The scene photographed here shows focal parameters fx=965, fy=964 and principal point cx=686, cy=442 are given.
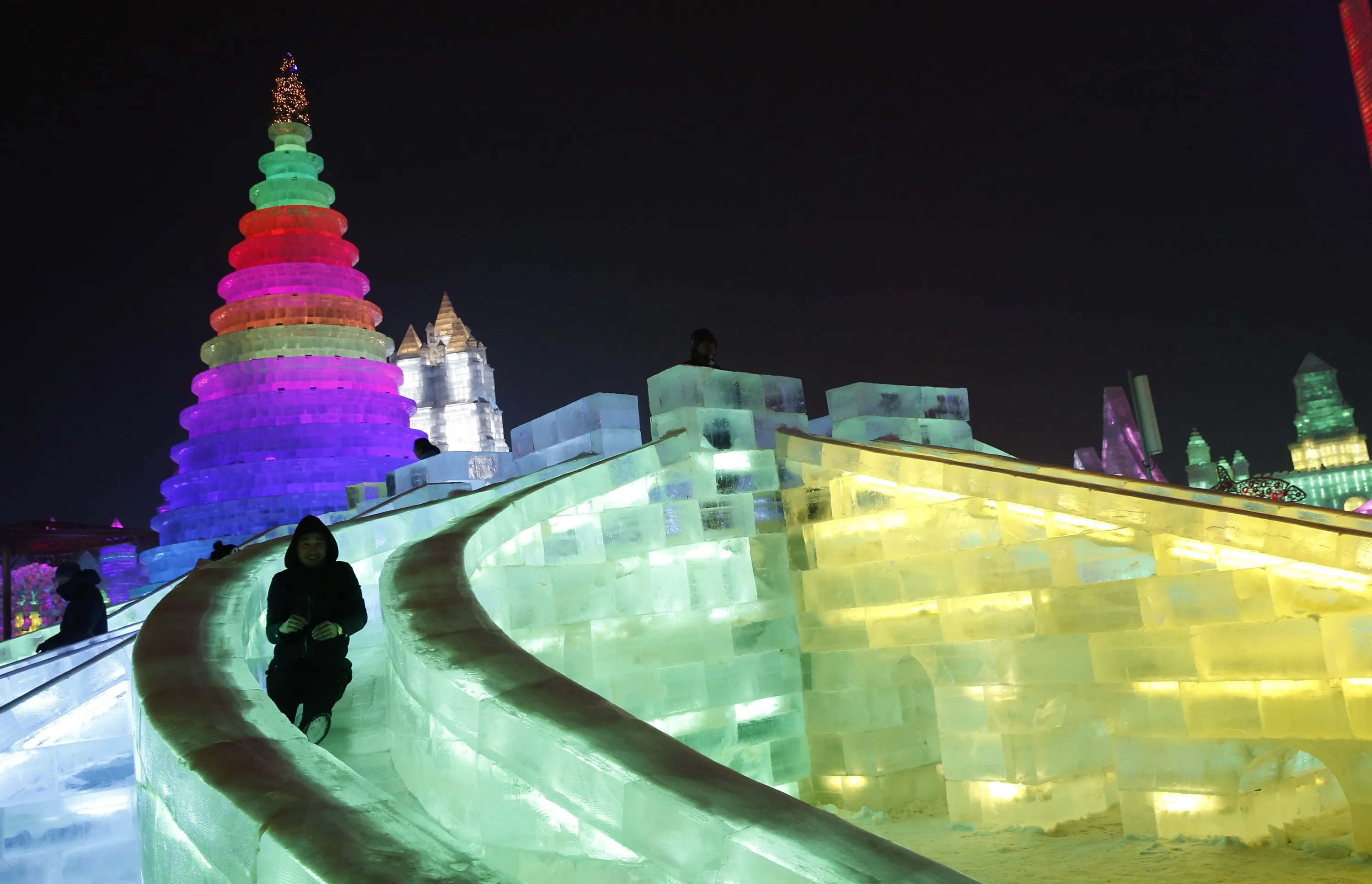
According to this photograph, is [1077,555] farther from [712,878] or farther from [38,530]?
[38,530]

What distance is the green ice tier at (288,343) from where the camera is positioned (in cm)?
2409

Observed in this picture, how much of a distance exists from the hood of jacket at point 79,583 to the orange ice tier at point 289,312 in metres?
16.3

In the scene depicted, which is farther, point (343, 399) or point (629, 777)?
point (343, 399)

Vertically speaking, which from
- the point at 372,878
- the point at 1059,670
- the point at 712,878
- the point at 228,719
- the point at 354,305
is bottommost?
the point at 1059,670

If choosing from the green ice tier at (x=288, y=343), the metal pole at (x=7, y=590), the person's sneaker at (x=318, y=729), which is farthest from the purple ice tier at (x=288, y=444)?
the person's sneaker at (x=318, y=729)

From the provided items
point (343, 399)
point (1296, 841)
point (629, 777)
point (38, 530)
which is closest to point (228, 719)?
point (629, 777)

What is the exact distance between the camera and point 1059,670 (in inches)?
283

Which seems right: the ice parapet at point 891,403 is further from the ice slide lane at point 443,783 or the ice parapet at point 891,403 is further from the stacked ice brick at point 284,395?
the stacked ice brick at point 284,395

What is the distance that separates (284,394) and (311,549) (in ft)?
67.6

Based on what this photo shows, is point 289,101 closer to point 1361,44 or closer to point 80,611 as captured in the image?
point 80,611

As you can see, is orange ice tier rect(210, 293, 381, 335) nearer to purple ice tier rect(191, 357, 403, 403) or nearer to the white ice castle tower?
purple ice tier rect(191, 357, 403, 403)

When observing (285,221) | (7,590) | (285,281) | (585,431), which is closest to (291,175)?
(285,221)

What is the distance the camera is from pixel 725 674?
8586mm

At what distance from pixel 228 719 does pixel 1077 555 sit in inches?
231
